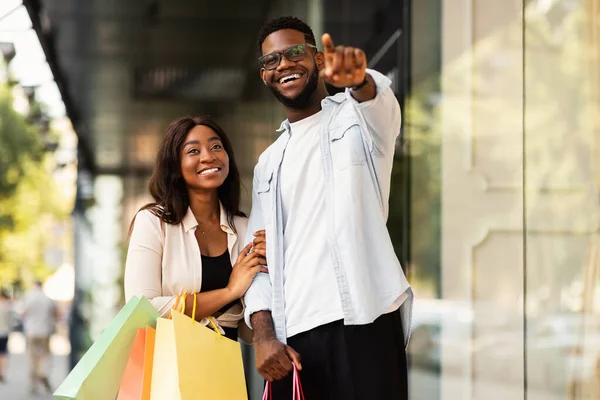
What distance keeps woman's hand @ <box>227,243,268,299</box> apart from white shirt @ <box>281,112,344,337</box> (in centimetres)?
18

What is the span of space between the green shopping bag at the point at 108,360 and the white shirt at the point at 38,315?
8.91 m

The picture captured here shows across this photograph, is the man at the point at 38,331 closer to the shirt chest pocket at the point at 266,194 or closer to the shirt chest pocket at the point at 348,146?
the shirt chest pocket at the point at 266,194

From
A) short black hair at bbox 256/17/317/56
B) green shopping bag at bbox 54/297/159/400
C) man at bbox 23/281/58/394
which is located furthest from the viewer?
man at bbox 23/281/58/394

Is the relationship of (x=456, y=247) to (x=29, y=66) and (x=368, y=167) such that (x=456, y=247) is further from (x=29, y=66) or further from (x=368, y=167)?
(x=29, y=66)

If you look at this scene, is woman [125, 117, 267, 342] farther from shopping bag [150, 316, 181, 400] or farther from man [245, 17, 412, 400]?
shopping bag [150, 316, 181, 400]

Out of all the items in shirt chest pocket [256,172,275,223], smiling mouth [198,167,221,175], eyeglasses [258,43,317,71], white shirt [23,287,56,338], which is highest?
eyeglasses [258,43,317,71]

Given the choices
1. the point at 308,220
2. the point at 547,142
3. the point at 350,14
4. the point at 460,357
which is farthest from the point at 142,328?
the point at 350,14

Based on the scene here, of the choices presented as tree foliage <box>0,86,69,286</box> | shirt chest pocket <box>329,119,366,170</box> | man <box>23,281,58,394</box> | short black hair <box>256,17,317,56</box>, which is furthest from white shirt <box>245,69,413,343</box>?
man <box>23,281,58,394</box>

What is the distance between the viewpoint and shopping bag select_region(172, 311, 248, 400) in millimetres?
2156

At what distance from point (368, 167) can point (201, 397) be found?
2.51 ft

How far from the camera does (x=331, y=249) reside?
2.22 m

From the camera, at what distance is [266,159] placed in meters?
2.56

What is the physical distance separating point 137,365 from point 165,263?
438mm

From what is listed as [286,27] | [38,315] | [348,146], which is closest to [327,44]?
[348,146]
